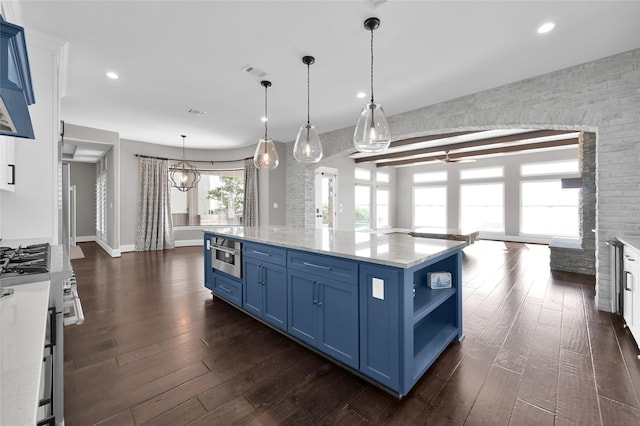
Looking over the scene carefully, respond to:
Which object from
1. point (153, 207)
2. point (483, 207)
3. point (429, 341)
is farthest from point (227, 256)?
point (483, 207)

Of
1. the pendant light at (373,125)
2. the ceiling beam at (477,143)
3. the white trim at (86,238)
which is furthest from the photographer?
the white trim at (86,238)

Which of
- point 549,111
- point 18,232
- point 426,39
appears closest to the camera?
point 18,232

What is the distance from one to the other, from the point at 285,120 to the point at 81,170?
8.02m

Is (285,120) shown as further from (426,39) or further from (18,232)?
(18,232)

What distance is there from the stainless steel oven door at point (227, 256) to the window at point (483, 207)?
9335 mm

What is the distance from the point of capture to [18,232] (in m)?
2.56

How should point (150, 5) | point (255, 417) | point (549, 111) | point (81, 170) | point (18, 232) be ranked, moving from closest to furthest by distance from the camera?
point (255, 417)
point (150, 5)
point (18, 232)
point (549, 111)
point (81, 170)

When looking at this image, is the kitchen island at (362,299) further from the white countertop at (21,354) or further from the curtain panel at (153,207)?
the curtain panel at (153,207)

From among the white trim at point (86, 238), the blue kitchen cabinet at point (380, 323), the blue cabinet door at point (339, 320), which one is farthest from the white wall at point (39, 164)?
the white trim at point (86, 238)

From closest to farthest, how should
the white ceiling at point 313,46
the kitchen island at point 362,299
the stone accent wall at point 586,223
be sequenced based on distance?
the kitchen island at point 362,299 → the white ceiling at point 313,46 → the stone accent wall at point 586,223

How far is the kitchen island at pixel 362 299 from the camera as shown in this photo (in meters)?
1.73

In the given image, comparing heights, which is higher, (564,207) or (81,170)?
(81,170)

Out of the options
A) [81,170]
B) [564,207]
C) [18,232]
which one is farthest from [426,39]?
[81,170]

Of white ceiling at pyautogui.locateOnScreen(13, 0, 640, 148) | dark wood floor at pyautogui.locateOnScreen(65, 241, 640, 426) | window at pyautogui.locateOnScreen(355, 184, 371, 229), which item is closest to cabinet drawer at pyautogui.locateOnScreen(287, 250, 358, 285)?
dark wood floor at pyautogui.locateOnScreen(65, 241, 640, 426)
